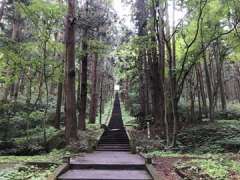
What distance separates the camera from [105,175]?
29.3 feet

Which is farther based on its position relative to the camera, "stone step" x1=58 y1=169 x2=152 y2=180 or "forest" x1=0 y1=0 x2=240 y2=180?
"forest" x1=0 y1=0 x2=240 y2=180

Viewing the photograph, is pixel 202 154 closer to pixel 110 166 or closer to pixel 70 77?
pixel 110 166

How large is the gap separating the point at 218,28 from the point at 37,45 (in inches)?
395

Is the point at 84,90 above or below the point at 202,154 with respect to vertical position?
above

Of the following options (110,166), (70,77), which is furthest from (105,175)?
(70,77)

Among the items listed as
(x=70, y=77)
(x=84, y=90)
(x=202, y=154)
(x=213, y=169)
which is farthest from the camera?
(x=84, y=90)

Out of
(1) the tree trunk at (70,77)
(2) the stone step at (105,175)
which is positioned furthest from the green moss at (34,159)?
(1) the tree trunk at (70,77)

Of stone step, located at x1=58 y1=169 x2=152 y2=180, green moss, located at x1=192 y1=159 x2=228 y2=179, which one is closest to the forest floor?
green moss, located at x1=192 y1=159 x2=228 y2=179

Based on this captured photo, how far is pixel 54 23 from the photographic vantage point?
14789 millimetres

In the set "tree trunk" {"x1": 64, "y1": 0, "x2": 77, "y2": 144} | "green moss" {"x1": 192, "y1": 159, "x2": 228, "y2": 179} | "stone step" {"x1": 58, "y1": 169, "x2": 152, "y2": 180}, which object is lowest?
"stone step" {"x1": 58, "y1": 169, "x2": 152, "y2": 180}

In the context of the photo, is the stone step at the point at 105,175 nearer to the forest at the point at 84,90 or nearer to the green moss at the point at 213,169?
the forest at the point at 84,90

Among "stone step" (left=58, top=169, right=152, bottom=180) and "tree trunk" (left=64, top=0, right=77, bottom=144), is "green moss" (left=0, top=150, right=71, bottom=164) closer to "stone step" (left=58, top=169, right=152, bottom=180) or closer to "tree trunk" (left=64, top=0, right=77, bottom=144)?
"stone step" (left=58, top=169, right=152, bottom=180)

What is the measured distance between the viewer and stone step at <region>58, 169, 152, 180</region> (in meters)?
8.47

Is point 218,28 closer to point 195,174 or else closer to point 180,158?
point 180,158
